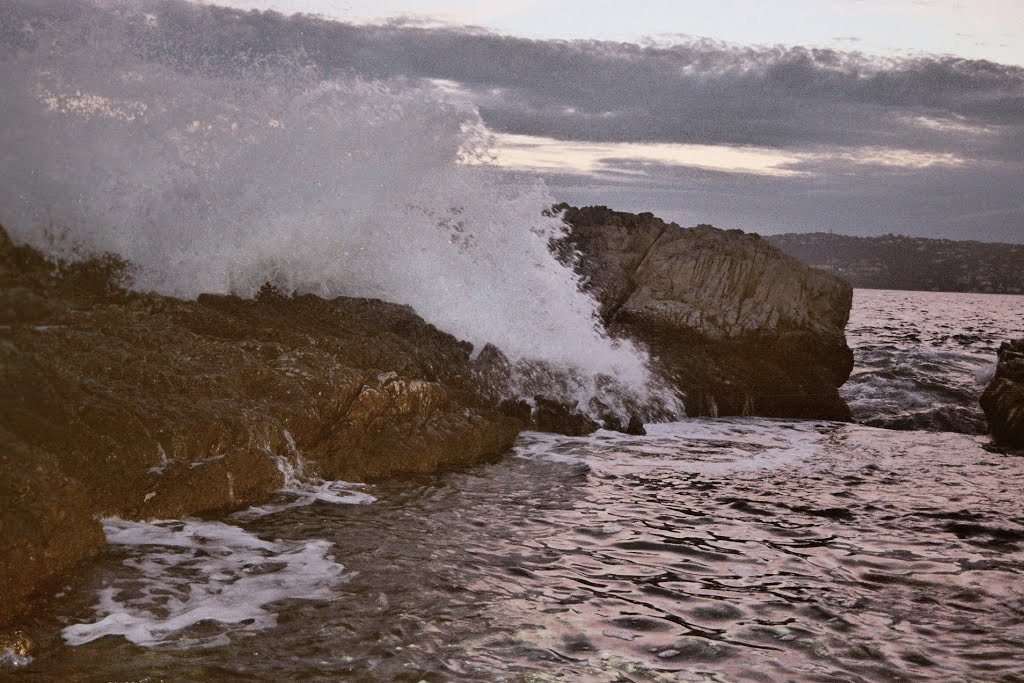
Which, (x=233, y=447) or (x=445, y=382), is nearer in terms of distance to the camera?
(x=233, y=447)

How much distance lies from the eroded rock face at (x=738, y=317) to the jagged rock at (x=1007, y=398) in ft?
6.38

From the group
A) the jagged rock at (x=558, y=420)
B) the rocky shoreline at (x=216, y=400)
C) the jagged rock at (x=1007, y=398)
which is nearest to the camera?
the rocky shoreline at (x=216, y=400)

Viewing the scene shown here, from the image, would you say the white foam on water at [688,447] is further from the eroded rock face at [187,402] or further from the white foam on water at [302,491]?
the white foam on water at [302,491]

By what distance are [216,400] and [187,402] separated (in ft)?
0.81

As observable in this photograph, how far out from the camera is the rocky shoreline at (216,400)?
5.50 metres

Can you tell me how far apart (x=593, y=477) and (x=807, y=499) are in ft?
6.09

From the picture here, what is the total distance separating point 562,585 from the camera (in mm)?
5410

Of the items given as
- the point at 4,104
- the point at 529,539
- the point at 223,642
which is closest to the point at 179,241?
the point at 4,104

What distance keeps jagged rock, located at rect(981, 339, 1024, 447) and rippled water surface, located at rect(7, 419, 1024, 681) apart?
3607mm

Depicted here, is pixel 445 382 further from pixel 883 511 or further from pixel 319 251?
pixel 883 511

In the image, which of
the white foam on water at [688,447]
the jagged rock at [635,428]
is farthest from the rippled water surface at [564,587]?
the jagged rock at [635,428]

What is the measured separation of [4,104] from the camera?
1025cm

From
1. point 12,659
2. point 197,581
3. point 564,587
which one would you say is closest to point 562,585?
point 564,587

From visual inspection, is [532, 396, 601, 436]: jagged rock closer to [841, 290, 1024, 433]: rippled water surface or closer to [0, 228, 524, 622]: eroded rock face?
[0, 228, 524, 622]: eroded rock face
